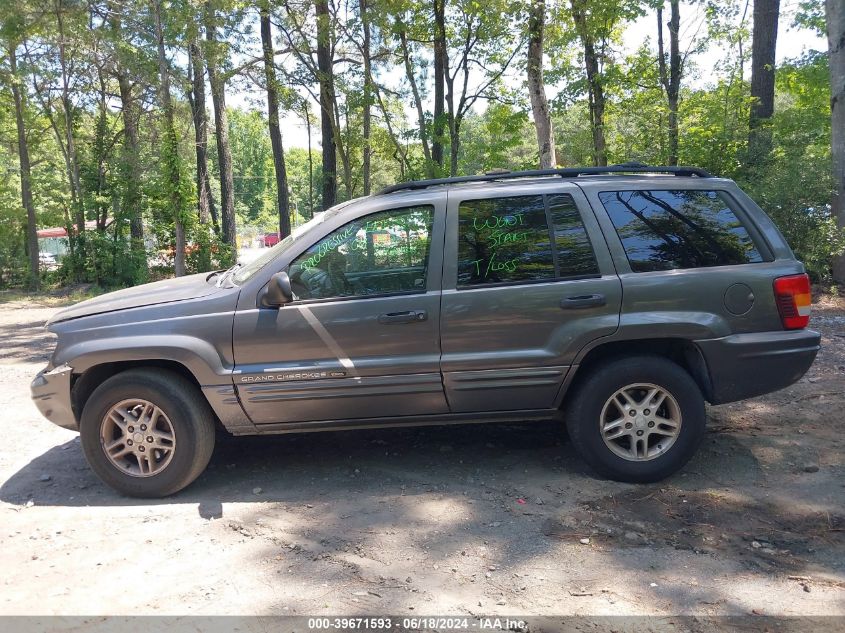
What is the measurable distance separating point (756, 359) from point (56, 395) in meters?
Answer: 4.50

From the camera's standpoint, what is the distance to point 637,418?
13.4ft

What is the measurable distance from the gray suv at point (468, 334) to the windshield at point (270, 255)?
68 mm

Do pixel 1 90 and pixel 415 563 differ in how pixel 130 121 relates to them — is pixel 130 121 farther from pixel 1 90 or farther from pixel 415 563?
pixel 415 563

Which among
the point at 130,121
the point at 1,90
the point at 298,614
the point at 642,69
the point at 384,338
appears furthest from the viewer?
the point at 130,121

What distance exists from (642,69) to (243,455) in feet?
57.1

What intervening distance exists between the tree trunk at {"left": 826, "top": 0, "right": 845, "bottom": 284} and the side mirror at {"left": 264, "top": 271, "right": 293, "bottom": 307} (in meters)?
8.90

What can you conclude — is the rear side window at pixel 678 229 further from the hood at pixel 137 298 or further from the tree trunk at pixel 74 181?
the tree trunk at pixel 74 181

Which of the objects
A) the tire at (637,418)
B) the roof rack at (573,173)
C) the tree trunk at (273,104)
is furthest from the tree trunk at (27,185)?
the tire at (637,418)

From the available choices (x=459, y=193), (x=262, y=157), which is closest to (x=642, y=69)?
(x=459, y=193)

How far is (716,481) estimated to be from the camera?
4.17 m

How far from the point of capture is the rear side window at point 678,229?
4145mm

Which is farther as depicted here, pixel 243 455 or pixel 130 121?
pixel 130 121

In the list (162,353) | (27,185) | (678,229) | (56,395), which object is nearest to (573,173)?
(678,229)

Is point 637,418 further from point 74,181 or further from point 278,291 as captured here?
point 74,181
